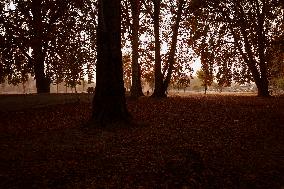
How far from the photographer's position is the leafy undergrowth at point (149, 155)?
23.4 ft

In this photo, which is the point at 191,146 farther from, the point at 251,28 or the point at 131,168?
the point at 251,28

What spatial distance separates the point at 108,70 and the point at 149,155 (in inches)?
206

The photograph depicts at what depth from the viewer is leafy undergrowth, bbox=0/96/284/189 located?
7.14 m

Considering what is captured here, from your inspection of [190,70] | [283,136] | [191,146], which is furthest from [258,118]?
[190,70]

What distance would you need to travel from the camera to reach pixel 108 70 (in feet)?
44.2

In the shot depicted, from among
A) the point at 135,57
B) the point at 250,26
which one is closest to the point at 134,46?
the point at 135,57

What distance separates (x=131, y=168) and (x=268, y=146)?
173 inches

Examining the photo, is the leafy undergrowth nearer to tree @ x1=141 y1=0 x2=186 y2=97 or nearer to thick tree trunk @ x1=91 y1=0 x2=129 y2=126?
thick tree trunk @ x1=91 y1=0 x2=129 y2=126

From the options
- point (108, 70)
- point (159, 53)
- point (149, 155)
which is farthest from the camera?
point (159, 53)

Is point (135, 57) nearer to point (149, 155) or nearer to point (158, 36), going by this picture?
point (158, 36)

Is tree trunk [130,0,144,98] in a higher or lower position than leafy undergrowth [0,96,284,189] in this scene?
higher

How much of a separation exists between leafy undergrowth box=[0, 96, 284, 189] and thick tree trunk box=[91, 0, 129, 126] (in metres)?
0.87

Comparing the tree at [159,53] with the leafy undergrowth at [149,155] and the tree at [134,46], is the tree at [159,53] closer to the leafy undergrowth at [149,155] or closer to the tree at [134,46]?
the tree at [134,46]

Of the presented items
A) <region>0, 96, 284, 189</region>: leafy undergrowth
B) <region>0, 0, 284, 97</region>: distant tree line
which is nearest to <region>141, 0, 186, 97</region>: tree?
<region>0, 0, 284, 97</region>: distant tree line
